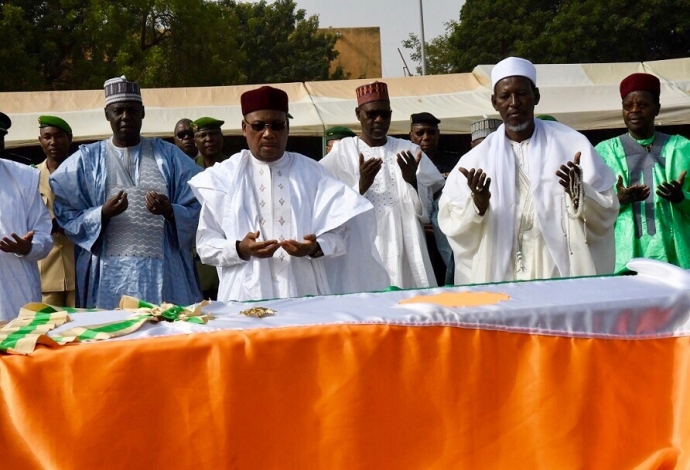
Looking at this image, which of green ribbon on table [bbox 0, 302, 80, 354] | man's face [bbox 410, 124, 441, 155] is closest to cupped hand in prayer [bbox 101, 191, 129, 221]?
green ribbon on table [bbox 0, 302, 80, 354]

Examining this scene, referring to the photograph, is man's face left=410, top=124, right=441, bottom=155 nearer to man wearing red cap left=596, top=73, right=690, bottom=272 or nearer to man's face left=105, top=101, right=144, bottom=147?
man wearing red cap left=596, top=73, right=690, bottom=272

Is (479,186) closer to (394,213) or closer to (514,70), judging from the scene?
(514,70)

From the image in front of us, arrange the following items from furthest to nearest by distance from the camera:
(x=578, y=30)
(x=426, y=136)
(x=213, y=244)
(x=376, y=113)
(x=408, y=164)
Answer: (x=578, y=30)
(x=426, y=136)
(x=376, y=113)
(x=408, y=164)
(x=213, y=244)

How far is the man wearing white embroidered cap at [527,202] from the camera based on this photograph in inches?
177

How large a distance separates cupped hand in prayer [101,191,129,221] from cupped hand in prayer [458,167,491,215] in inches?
74.9

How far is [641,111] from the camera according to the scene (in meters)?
5.67

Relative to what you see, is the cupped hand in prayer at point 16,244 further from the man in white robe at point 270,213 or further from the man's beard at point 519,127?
the man's beard at point 519,127

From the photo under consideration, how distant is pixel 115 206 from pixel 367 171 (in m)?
1.51

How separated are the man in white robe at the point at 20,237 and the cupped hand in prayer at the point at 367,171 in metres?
1.87

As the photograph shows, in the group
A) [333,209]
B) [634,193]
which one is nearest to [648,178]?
[634,193]

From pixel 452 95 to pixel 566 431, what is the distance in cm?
1240

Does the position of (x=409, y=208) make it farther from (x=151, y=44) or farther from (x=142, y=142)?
(x=151, y=44)

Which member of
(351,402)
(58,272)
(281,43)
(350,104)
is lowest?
(351,402)

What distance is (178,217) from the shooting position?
16.3 feet
